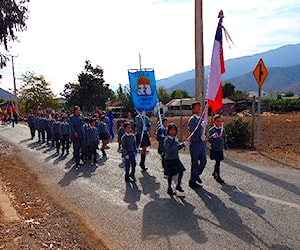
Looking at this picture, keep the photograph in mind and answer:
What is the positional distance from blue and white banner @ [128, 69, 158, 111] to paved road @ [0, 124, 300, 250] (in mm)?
2779

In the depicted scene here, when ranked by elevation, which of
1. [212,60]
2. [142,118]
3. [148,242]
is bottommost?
[148,242]

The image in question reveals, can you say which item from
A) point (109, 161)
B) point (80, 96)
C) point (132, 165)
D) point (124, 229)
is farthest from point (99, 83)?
point (124, 229)

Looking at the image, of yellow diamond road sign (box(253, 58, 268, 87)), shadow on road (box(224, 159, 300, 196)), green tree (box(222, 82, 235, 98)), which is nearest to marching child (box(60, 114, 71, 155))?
shadow on road (box(224, 159, 300, 196))

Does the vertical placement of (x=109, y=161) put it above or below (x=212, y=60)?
below

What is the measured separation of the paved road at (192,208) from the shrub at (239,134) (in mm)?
3861

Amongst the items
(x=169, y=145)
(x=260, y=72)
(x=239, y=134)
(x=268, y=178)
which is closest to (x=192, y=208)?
(x=169, y=145)

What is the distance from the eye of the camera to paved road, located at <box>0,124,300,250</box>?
18.0 feet

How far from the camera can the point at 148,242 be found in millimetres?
5539

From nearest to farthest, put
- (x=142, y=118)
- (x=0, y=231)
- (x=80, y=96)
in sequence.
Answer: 1. (x=0, y=231)
2. (x=142, y=118)
3. (x=80, y=96)

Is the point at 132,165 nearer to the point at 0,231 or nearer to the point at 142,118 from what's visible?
the point at 142,118

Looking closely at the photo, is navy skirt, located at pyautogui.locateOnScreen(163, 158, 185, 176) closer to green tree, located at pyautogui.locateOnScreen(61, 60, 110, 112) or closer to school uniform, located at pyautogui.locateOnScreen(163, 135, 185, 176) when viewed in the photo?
school uniform, located at pyautogui.locateOnScreen(163, 135, 185, 176)

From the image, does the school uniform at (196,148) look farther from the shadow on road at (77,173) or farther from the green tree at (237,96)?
the green tree at (237,96)

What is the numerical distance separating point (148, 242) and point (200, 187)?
9.88ft

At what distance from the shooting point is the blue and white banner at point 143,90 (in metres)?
12.8
